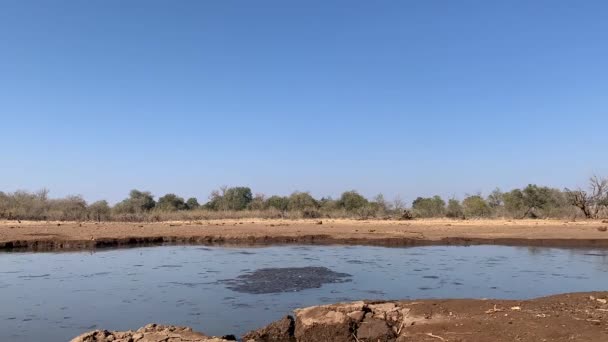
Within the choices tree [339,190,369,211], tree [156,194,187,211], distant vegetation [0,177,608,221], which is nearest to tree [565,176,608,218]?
distant vegetation [0,177,608,221]

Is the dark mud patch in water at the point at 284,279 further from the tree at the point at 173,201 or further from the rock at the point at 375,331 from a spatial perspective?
the tree at the point at 173,201

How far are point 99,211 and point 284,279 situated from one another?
41.1 metres

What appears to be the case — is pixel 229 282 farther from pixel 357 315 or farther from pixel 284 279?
pixel 357 315

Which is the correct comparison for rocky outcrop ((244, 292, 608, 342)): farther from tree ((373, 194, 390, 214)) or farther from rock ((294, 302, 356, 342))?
tree ((373, 194, 390, 214))

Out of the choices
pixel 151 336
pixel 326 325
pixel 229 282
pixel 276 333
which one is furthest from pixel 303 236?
pixel 151 336

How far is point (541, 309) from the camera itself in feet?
27.0

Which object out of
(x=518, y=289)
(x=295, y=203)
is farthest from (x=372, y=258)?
(x=295, y=203)

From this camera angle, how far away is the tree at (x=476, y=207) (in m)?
48.9

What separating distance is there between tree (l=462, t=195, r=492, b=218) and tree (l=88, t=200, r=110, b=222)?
108ft

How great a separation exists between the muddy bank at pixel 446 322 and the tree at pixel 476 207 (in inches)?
1596

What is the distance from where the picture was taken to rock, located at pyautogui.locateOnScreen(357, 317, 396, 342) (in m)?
7.71

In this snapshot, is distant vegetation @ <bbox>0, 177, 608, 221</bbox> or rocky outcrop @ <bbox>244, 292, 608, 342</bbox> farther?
distant vegetation @ <bbox>0, 177, 608, 221</bbox>

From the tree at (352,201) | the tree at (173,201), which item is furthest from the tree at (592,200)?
the tree at (173,201)

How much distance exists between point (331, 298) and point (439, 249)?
12.5m
